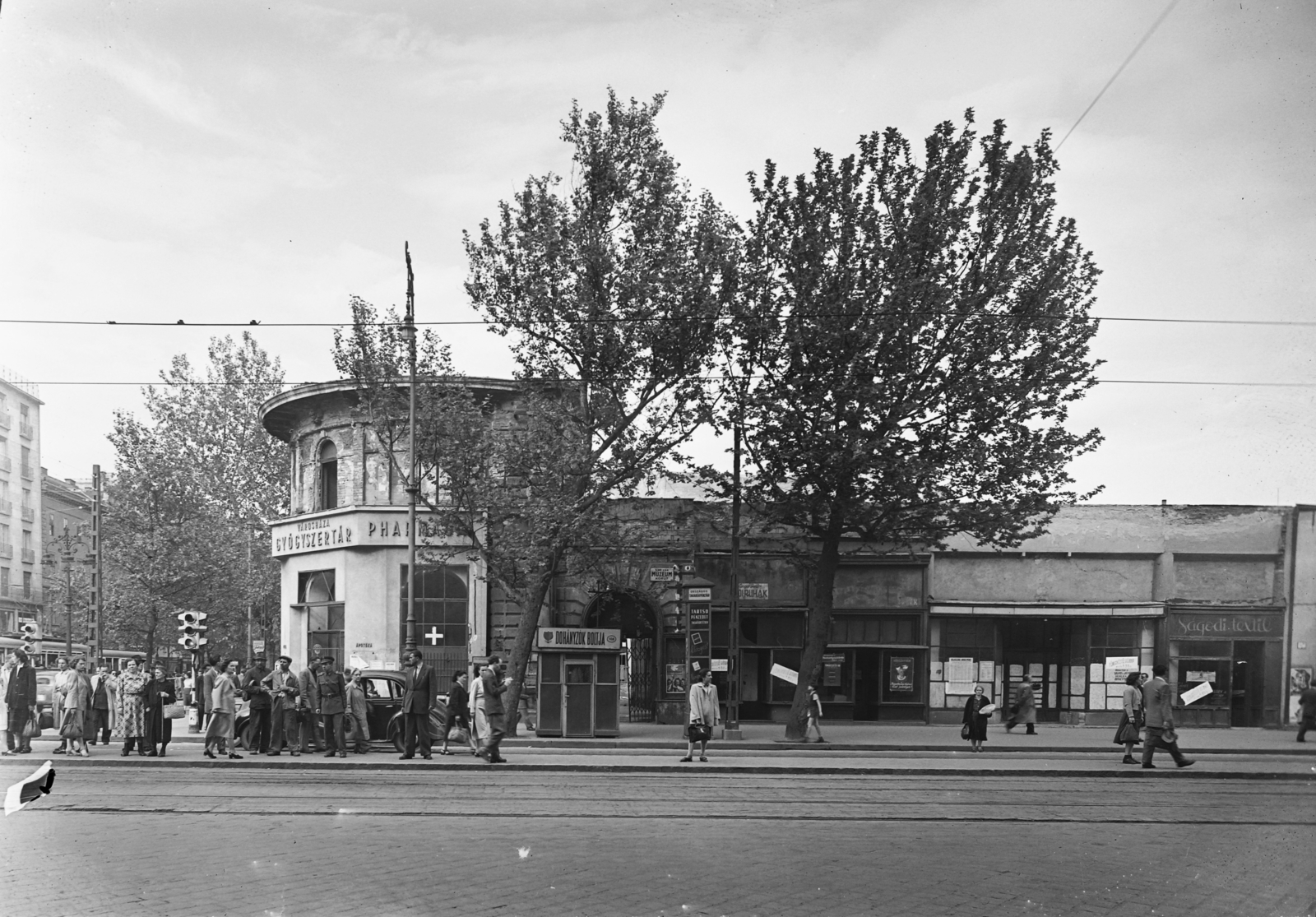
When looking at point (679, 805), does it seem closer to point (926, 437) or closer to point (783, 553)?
point (926, 437)

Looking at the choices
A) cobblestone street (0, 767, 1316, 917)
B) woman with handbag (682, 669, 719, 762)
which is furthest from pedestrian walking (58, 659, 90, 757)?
woman with handbag (682, 669, 719, 762)

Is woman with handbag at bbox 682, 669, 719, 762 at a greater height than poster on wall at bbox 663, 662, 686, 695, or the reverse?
Result: woman with handbag at bbox 682, 669, 719, 762

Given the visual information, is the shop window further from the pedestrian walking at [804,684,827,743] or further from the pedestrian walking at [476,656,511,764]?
the pedestrian walking at [476,656,511,764]

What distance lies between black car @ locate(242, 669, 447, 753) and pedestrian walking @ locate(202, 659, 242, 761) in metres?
0.88

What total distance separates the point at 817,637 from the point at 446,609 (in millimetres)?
11468

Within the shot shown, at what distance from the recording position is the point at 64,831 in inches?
428

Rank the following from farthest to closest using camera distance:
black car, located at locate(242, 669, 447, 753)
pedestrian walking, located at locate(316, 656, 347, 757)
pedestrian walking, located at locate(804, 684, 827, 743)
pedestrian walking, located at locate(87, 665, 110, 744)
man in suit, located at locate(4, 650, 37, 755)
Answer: pedestrian walking, located at locate(804, 684, 827, 743) < pedestrian walking, located at locate(87, 665, 110, 744) < black car, located at locate(242, 669, 447, 753) < pedestrian walking, located at locate(316, 656, 347, 757) < man in suit, located at locate(4, 650, 37, 755)

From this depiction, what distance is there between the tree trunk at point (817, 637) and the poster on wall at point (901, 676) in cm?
582

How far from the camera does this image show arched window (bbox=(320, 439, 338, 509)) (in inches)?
1416

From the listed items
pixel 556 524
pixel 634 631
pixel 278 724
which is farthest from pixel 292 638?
pixel 278 724

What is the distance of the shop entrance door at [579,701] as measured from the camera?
24844mm

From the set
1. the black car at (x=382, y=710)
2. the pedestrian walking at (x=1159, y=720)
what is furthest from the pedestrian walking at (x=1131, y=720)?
the black car at (x=382, y=710)

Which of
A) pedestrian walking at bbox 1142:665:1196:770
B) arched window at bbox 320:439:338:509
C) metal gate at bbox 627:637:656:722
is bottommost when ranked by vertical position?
metal gate at bbox 627:637:656:722

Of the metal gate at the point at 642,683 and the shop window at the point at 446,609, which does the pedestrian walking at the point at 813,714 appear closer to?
the metal gate at the point at 642,683
